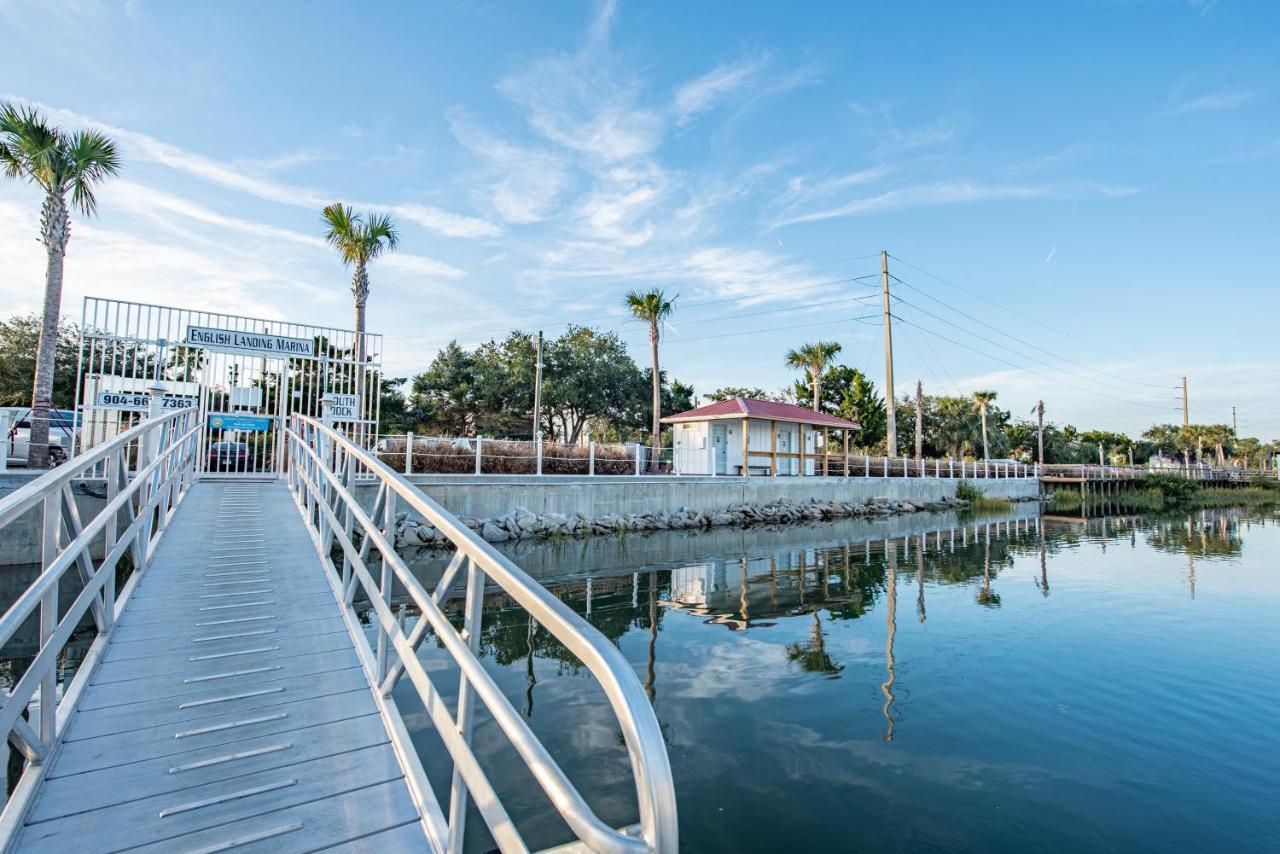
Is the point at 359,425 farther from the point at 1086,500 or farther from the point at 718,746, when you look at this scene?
the point at 1086,500

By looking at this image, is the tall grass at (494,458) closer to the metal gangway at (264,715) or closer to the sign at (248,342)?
the sign at (248,342)

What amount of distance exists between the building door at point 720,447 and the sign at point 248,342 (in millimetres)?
16181

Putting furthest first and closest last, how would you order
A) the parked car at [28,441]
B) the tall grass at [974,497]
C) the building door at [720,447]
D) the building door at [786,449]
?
the tall grass at [974,497] < the building door at [786,449] < the building door at [720,447] < the parked car at [28,441]

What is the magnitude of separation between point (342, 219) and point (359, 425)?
848cm

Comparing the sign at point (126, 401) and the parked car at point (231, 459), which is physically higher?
the sign at point (126, 401)

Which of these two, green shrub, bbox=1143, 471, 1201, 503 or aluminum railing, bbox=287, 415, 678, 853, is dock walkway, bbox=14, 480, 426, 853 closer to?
aluminum railing, bbox=287, 415, 678, 853

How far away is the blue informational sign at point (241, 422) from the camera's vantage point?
34.5 ft

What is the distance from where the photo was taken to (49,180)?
1200 centimetres

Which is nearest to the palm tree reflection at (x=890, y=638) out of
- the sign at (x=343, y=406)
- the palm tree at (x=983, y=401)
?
the sign at (x=343, y=406)

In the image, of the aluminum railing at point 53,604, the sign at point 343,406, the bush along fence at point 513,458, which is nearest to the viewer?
the aluminum railing at point 53,604

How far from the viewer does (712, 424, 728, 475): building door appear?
24594 mm

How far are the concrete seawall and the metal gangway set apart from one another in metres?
9.85

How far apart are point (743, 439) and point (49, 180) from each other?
20.2 metres

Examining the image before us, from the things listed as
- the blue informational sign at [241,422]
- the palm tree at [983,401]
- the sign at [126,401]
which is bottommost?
the blue informational sign at [241,422]
